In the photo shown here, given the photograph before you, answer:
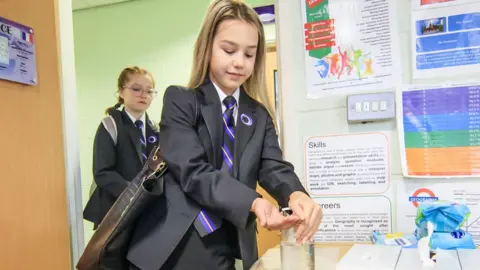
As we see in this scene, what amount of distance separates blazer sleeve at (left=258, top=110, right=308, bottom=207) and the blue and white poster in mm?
762

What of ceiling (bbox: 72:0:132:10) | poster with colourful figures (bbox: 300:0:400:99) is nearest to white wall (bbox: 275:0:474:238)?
poster with colourful figures (bbox: 300:0:400:99)

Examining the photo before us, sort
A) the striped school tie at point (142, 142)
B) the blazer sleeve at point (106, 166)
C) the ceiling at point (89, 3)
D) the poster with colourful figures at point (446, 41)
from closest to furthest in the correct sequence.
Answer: the poster with colourful figures at point (446, 41) → the blazer sleeve at point (106, 166) → the striped school tie at point (142, 142) → the ceiling at point (89, 3)

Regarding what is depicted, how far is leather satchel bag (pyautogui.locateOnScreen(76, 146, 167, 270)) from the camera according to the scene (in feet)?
2.56

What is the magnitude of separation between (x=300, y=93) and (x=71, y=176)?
0.84 metres

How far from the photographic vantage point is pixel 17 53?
1.16 metres

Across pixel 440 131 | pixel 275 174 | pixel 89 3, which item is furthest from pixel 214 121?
pixel 89 3

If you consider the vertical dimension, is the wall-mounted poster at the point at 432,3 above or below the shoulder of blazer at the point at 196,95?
above

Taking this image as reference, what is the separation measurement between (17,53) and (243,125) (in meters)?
0.75

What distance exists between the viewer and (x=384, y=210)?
1110mm

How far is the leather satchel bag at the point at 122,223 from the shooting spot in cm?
78

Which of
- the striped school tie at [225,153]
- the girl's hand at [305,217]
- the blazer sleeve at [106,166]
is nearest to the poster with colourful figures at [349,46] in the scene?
the striped school tie at [225,153]

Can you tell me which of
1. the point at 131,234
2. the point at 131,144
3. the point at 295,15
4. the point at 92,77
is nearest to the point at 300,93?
the point at 295,15

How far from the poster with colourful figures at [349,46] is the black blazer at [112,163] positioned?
1115mm

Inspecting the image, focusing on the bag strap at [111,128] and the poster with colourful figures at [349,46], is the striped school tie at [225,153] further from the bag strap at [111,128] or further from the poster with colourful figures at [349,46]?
the bag strap at [111,128]
